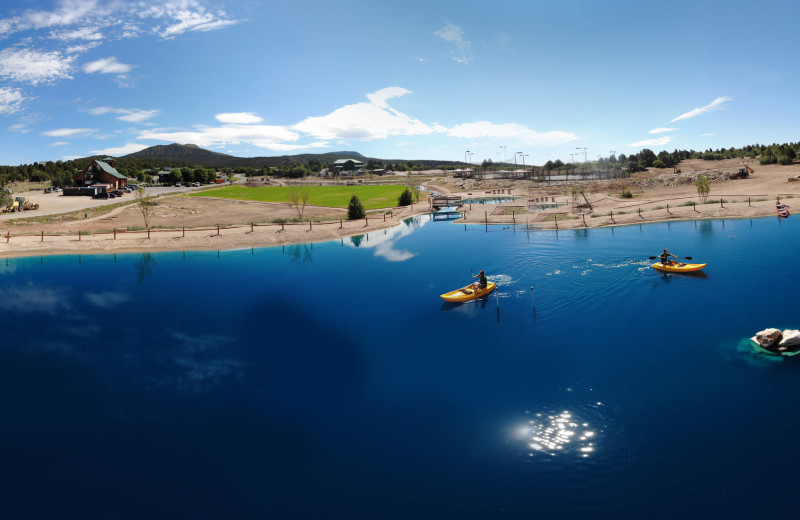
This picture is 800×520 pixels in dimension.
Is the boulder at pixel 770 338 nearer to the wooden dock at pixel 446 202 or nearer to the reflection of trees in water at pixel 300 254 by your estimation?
the reflection of trees in water at pixel 300 254

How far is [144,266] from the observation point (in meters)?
46.4

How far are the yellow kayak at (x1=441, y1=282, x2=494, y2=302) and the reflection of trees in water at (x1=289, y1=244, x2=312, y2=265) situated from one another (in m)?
21.7

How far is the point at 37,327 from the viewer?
28891mm

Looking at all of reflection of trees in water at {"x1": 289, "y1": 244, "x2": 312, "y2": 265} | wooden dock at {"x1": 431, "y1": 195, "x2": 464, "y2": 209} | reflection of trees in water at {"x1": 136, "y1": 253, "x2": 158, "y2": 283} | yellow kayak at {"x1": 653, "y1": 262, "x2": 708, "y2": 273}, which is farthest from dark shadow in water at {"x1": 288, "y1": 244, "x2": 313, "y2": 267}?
wooden dock at {"x1": 431, "y1": 195, "x2": 464, "y2": 209}

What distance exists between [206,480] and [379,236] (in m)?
49.7

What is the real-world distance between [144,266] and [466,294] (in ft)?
119

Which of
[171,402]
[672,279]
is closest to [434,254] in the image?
[672,279]

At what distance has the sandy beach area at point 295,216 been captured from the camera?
56.4 meters

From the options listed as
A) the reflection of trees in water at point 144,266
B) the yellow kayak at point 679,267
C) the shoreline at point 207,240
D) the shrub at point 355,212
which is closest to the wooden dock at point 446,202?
the shrub at point 355,212

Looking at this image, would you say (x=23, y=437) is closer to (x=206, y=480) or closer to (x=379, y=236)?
(x=206, y=480)

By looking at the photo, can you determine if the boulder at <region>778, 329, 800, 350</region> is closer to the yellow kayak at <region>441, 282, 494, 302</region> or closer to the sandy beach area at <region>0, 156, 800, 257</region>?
the yellow kayak at <region>441, 282, 494, 302</region>

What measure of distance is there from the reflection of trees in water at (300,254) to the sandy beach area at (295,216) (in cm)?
290

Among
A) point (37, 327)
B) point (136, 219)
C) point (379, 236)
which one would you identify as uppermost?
point (136, 219)

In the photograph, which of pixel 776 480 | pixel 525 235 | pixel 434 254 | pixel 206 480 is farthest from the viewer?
pixel 525 235
